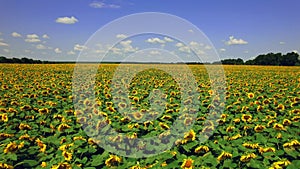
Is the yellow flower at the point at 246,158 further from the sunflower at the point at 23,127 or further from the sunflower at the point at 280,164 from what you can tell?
the sunflower at the point at 23,127

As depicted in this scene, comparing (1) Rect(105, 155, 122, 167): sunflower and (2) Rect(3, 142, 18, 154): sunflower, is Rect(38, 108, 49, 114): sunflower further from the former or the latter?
(1) Rect(105, 155, 122, 167): sunflower

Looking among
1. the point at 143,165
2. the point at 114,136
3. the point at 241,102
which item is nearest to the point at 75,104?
the point at 114,136

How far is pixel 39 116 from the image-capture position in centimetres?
473

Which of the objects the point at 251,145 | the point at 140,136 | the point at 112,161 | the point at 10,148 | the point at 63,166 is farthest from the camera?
the point at 140,136

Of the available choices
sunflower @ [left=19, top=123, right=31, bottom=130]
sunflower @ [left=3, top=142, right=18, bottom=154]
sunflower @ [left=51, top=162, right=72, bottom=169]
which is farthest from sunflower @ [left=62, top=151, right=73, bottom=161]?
sunflower @ [left=19, top=123, right=31, bottom=130]

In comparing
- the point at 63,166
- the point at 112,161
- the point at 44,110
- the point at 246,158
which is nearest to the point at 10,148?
the point at 63,166

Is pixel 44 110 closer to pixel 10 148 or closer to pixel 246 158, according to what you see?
pixel 10 148

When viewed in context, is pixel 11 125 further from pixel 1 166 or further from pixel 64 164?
pixel 64 164

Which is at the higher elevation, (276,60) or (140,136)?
(276,60)

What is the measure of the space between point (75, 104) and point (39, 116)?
2.52 feet

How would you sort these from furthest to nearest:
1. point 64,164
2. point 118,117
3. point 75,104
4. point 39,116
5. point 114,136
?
point 75,104 < point 39,116 < point 118,117 < point 114,136 < point 64,164

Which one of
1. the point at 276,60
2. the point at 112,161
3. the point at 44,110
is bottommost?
the point at 112,161

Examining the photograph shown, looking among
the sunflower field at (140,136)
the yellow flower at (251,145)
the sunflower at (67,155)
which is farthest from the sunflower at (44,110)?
the yellow flower at (251,145)

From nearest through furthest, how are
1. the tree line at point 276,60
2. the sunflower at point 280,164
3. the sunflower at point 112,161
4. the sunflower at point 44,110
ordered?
1. the sunflower at point 280,164
2. the sunflower at point 112,161
3. the sunflower at point 44,110
4. the tree line at point 276,60
